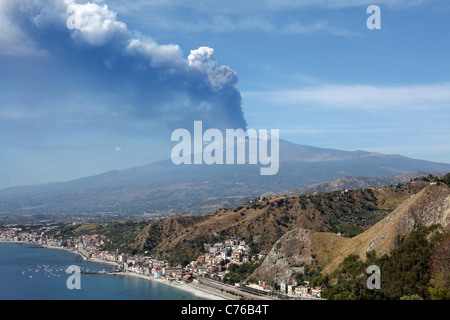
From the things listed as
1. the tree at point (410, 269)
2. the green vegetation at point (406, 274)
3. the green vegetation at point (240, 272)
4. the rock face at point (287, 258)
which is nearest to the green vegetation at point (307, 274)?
the rock face at point (287, 258)

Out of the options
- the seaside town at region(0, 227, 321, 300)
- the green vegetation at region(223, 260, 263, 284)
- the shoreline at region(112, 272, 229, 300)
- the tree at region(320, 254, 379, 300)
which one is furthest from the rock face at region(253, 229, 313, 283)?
the tree at region(320, 254, 379, 300)

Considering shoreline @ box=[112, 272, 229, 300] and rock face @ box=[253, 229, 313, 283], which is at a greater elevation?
rock face @ box=[253, 229, 313, 283]

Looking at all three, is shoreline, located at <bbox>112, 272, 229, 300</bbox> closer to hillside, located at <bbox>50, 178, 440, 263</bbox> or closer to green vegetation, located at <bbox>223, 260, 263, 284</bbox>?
green vegetation, located at <bbox>223, 260, 263, 284</bbox>

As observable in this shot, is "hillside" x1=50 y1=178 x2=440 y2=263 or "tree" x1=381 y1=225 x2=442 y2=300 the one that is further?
"hillside" x1=50 y1=178 x2=440 y2=263

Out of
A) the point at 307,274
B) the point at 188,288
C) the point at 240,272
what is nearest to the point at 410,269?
the point at 307,274

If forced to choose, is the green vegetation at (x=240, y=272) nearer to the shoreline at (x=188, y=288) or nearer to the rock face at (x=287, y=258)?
the rock face at (x=287, y=258)

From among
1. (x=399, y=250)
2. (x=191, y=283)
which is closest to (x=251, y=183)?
(x=191, y=283)

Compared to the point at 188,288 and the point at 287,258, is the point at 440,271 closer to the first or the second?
the point at 287,258
